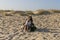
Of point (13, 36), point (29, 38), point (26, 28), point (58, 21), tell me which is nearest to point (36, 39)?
point (29, 38)

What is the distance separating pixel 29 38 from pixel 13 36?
79 centimetres

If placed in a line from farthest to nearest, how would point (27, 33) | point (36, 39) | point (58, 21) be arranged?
point (58, 21) < point (27, 33) < point (36, 39)

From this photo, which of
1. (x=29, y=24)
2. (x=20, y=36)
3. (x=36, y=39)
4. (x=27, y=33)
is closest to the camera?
(x=36, y=39)

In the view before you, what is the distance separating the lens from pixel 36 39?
10.8 meters

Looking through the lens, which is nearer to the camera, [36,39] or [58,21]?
[36,39]

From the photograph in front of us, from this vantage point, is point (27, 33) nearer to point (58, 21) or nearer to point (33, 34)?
point (33, 34)

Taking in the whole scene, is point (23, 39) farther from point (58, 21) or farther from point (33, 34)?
point (58, 21)

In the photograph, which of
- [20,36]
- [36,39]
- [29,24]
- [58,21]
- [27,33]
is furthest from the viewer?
[58,21]

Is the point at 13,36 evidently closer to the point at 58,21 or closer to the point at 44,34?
the point at 44,34

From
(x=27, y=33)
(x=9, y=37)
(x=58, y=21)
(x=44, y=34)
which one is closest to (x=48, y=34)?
(x=44, y=34)

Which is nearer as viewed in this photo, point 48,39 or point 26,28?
point 48,39

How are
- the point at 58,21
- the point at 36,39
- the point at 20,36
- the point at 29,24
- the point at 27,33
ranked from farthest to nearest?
the point at 58,21 < the point at 29,24 < the point at 27,33 < the point at 20,36 < the point at 36,39

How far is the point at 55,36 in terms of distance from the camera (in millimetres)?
11375

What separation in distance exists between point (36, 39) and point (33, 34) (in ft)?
3.59
